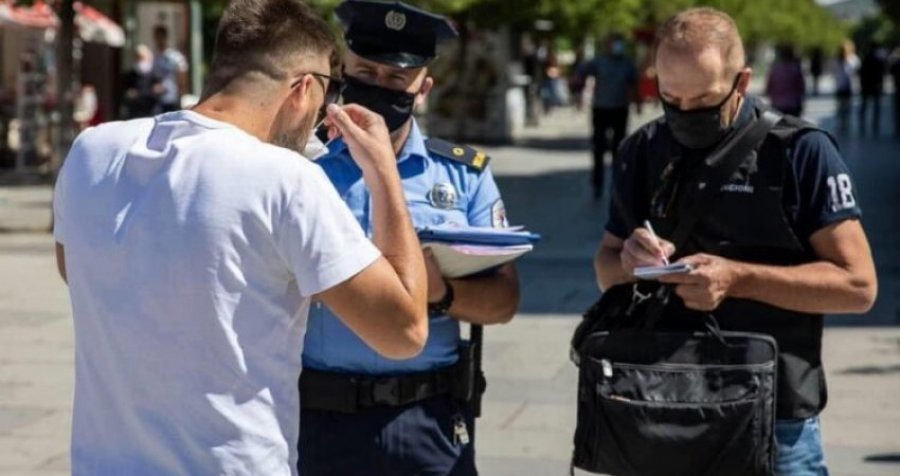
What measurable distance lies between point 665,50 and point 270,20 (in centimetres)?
114

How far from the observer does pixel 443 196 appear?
401 centimetres

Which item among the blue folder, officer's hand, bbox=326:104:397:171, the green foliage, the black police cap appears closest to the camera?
officer's hand, bbox=326:104:397:171

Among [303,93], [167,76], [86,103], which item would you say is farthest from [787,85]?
[303,93]

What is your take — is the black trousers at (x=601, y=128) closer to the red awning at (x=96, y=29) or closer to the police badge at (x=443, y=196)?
the red awning at (x=96, y=29)

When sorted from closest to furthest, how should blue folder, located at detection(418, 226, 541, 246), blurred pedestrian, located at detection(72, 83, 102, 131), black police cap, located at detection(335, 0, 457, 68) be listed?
blue folder, located at detection(418, 226, 541, 246)
black police cap, located at detection(335, 0, 457, 68)
blurred pedestrian, located at detection(72, 83, 102, 131)

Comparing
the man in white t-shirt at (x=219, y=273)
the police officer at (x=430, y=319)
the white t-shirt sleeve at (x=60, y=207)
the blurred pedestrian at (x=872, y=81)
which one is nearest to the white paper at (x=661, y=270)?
the police officer at (x=430, y=319)

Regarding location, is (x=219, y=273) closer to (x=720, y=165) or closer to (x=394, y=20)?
(x=394, y=20)

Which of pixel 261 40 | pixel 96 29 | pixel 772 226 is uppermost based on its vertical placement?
pixel 261 40

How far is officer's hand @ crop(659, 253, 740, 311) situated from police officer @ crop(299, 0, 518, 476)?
1.29 ft

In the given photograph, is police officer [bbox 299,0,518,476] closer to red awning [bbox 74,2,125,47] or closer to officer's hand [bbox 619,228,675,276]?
officer's hand [bbox 619,228,675,276]

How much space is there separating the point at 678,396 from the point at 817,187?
1.84 feet

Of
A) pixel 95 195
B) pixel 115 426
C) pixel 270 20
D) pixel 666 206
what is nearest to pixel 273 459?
pixel 115 426

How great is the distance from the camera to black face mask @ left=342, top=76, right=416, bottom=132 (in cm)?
400

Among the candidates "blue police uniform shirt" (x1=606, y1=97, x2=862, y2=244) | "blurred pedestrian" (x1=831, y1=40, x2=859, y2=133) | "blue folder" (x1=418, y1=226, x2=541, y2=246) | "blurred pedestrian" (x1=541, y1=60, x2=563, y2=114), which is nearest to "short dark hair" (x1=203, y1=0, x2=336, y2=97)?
"blue folder" (x1=418, y1=226, x2=541, y2=246)
